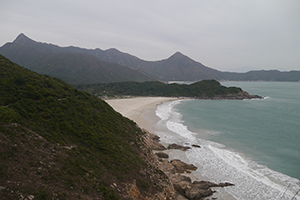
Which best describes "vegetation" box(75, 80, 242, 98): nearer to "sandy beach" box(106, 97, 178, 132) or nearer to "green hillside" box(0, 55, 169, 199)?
"sandy beach" box(106, 97, 178, 132)

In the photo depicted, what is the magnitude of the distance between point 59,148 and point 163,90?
9856 cm

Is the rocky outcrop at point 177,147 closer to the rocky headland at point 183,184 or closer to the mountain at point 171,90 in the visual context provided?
the rocky headland at point 183,184

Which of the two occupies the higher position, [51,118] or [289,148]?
[51,118]

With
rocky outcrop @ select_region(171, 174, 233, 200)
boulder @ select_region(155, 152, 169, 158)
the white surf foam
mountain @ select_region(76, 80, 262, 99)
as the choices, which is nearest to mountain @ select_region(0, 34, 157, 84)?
mountain @ select_region(76, 80, 262, 99)

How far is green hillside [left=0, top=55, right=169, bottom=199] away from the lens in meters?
8.43

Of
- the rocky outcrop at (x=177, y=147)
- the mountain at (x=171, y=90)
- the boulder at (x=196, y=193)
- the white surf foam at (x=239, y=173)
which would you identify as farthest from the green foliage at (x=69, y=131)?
the mountain at (x=171, y=90)

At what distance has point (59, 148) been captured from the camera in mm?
11164

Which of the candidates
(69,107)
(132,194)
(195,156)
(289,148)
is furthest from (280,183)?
(69,107)

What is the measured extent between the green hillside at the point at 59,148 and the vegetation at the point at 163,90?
81340mm

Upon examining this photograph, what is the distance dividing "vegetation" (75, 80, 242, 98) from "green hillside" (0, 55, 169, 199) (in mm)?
81340

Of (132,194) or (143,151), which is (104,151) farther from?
(143,151)

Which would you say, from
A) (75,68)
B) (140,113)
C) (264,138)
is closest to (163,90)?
(140,113)

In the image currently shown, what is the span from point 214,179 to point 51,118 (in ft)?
53.9

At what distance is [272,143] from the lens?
29.4 m
